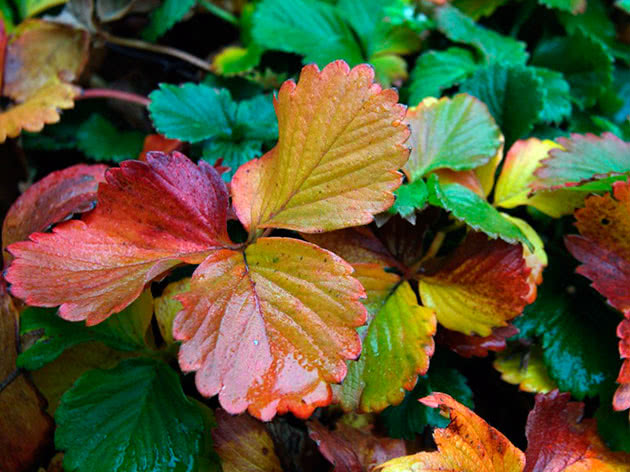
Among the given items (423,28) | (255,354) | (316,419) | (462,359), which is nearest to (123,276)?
(255,354)

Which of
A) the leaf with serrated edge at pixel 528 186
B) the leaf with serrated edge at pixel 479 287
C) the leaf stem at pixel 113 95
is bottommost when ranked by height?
the leaf with serrated edge at pixel 479 287

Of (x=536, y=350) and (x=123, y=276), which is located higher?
(x=123, y=276)

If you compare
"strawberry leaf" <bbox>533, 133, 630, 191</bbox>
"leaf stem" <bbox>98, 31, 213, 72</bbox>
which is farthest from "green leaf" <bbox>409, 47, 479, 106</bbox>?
"leaf stem" <bbox>98, 31, 213, 72</bbox>

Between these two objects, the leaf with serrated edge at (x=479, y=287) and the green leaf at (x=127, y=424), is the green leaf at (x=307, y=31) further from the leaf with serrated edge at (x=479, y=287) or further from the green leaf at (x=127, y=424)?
the green leaf at (x=127, y=424)

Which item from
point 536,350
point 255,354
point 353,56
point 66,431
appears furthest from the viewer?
point 353,56

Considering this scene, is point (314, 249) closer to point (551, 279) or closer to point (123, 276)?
point (123, 276)

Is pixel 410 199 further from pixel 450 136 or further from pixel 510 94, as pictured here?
pixel 510 94

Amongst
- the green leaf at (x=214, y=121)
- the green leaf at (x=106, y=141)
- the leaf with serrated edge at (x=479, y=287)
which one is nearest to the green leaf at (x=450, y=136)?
the leaf with serrated edge at (x=479, y=287)
